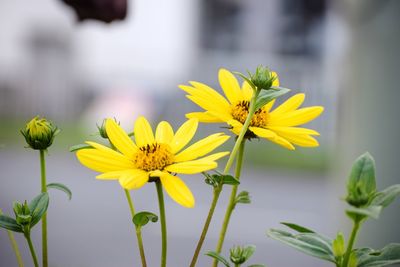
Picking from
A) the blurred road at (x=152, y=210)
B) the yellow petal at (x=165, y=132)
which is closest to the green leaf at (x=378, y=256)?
the yellow petal at (x=165, y=132)

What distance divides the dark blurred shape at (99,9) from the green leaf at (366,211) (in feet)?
0.65

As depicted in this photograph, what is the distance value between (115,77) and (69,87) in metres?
0.83

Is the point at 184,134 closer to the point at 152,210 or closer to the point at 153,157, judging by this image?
the point at 153,157

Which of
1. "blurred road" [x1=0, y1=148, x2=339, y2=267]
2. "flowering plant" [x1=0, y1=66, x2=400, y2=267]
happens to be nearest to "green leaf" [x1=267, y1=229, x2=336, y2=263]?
"flowering plant" [x1=0, y1=66, x2=400, y2=267]

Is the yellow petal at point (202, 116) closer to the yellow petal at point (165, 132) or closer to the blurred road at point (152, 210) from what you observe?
the yellow petal at point (165, 132)

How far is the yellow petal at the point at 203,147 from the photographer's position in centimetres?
28

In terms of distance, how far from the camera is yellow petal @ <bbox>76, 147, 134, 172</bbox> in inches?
10.4

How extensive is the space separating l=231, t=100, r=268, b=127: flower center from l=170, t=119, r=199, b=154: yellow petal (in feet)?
0.08

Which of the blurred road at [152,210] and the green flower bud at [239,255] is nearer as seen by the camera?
the green flower bud at [239,255]

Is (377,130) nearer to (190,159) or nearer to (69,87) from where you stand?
(190,159)

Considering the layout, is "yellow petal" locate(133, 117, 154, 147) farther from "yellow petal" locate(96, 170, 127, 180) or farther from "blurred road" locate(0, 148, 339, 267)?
"blurred road" locate(0, 148, 339, 267)

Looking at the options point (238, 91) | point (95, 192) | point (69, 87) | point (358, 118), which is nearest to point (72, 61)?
point (69, 87)

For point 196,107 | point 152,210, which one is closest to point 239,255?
point 152,210

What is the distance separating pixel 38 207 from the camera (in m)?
0.29
